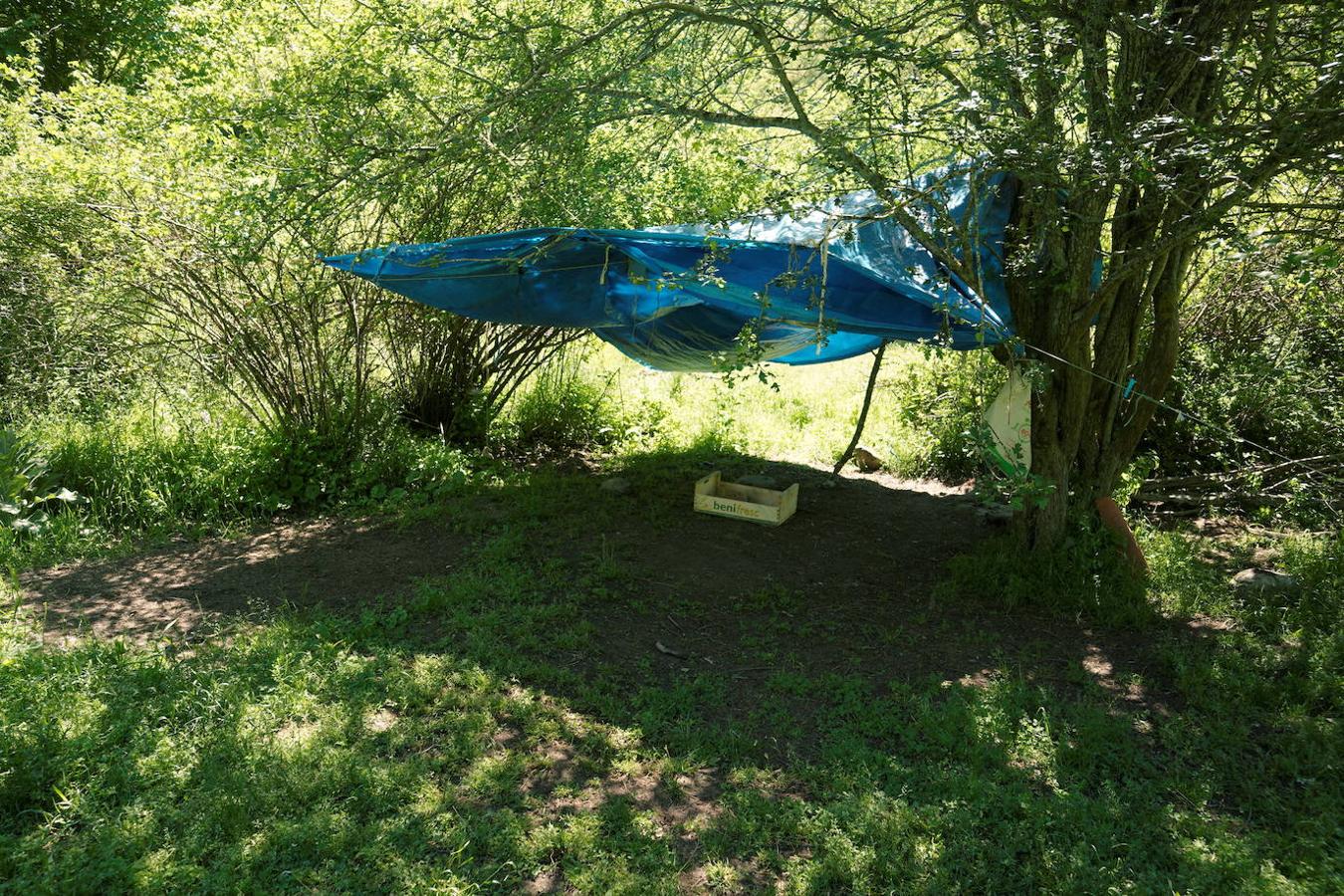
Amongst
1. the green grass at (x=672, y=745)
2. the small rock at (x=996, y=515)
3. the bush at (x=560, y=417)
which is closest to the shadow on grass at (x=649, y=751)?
the green grass at (x=672, y=745)

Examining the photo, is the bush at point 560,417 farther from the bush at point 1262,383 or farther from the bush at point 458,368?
the bush at point 1262,383

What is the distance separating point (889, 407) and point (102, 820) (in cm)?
684

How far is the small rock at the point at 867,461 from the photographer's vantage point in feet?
25.4

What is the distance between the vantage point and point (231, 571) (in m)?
5.32

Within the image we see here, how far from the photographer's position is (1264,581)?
495 centimetres

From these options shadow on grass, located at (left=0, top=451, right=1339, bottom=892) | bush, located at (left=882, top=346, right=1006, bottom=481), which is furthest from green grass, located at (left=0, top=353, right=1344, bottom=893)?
bush, located at (left=882, top=346, right=1006, bottom=481)

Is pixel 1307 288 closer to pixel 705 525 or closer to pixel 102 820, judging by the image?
pixel 705 525

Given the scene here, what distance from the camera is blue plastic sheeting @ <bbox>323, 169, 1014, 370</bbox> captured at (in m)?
4.41

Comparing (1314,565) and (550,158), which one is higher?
(550,158)

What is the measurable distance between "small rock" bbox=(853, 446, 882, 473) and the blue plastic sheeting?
2148mm

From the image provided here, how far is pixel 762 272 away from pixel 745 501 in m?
1.96

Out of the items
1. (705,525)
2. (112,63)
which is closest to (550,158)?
(705,525)

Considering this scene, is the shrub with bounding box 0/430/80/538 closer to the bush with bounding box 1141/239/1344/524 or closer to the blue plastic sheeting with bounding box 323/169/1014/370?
the blue plastic sheeting with bounding box 323/169/1014/370

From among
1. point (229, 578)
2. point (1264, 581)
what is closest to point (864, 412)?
point (1264, 581)
